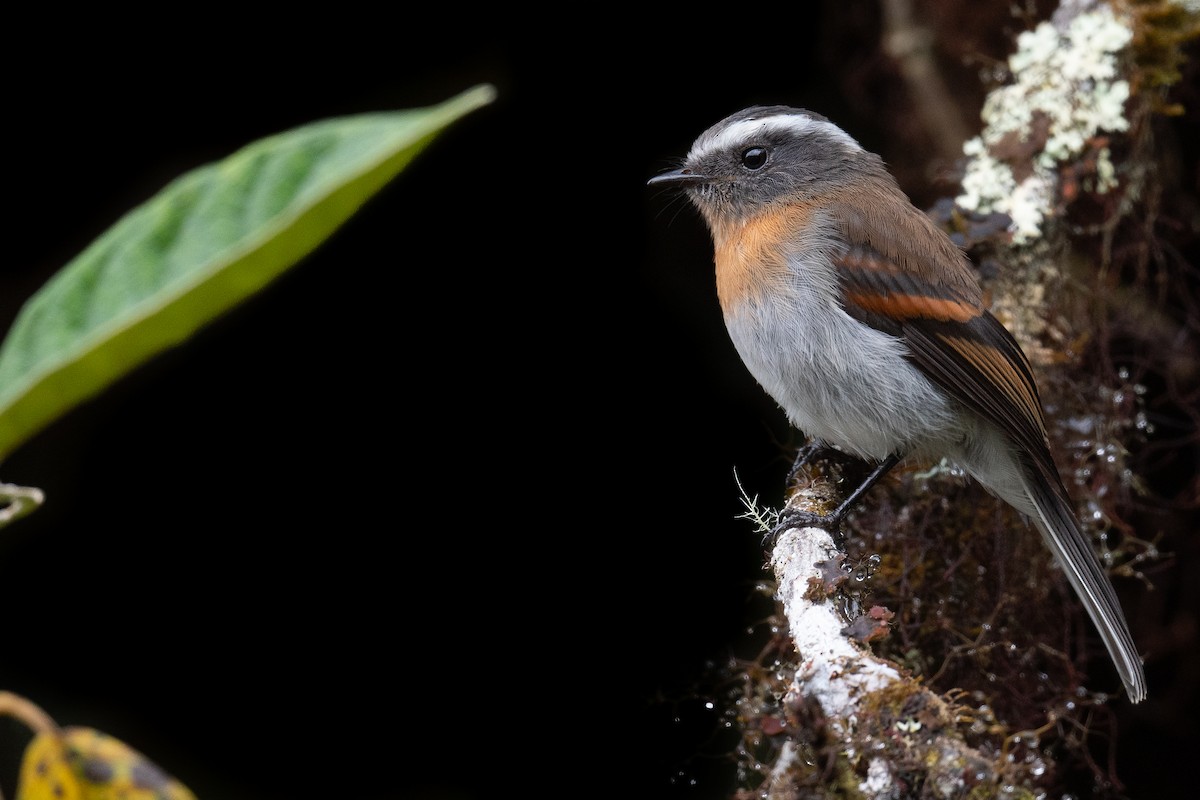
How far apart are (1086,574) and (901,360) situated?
0.69 metres

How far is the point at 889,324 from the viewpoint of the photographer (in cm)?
295

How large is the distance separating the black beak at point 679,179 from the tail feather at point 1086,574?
1.31m

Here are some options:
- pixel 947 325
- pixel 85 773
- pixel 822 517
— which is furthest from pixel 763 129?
pixel 85 773

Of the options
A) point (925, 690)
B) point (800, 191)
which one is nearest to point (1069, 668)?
point (925, 690)

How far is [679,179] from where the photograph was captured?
3.50 metres

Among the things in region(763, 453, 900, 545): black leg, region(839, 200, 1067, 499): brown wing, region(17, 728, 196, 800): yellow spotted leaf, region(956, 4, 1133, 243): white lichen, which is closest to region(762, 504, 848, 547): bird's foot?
region(763, 453, 900, 545): black leg

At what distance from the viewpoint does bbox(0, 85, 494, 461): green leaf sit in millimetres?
730

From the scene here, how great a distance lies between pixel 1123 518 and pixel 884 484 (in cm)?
90

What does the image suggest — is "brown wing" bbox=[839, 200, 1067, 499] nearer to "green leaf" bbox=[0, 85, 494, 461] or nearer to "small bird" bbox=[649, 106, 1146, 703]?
"small bird" bbox=[649, 106, 1146, 703]

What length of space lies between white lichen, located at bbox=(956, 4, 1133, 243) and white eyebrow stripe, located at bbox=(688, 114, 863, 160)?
0.41m

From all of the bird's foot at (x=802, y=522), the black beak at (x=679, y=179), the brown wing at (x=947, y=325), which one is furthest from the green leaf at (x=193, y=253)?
the black beak at (x=679, y=179)

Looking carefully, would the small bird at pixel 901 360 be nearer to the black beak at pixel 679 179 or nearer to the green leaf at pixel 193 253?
the black beak at pixel 679 179

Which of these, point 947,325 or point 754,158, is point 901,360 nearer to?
point 947,325

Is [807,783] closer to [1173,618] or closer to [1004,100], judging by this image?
[1004,100]
